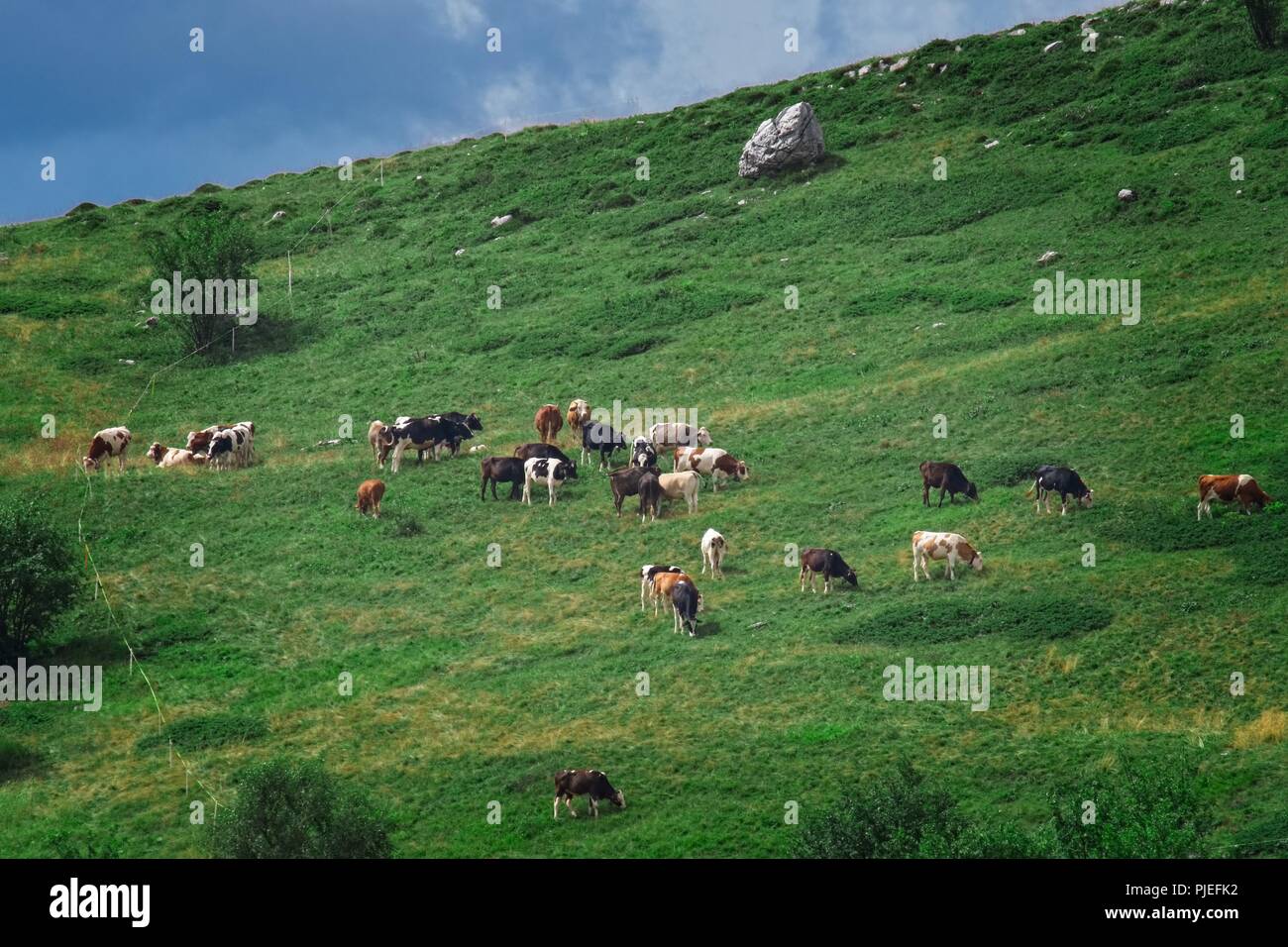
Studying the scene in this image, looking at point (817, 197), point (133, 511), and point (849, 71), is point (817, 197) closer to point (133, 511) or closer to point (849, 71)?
point (849, 71)

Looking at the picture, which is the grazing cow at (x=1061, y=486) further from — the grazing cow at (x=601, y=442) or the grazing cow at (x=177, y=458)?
the grazing cow at (x=177, y=458)

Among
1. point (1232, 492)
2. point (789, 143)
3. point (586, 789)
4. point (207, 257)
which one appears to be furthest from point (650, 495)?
point (789, 143)

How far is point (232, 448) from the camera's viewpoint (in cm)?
5231

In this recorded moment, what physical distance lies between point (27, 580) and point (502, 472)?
13.7 metres

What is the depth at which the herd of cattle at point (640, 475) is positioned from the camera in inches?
1502

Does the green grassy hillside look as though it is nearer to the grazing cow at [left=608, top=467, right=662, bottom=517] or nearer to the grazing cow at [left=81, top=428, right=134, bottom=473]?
the grazing cow at [left=608, top=467, right=662, bottom=517]

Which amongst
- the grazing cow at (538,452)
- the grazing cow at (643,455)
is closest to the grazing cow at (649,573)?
the grazing cow at (643,455)

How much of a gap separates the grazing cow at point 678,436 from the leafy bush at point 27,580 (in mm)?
17175

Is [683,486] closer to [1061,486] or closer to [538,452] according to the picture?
[538,452]

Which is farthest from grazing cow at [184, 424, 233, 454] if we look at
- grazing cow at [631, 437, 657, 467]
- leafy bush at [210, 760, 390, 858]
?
leafy bush at [210, 760, 390, 858]

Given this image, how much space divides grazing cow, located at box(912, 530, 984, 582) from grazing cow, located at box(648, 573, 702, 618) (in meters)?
5.31

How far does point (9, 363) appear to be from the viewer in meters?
63.5

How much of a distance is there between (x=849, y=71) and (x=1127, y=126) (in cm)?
1984

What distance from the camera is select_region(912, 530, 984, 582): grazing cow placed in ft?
125
